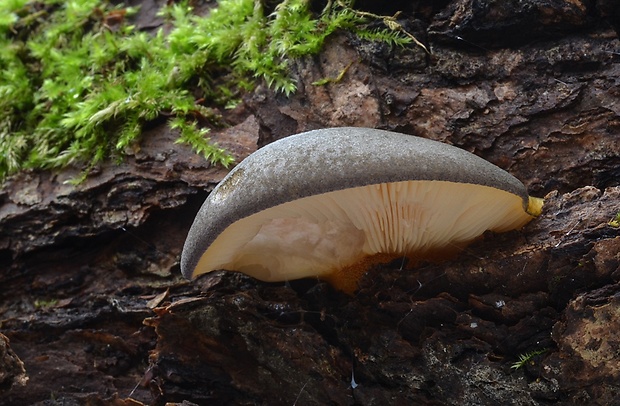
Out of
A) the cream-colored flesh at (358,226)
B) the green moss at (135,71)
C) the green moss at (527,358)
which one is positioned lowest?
the green moss at (527,358)

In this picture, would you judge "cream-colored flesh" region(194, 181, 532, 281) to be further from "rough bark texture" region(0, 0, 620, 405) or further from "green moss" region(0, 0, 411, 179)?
"green moss" region(0, 0, 411, 179)

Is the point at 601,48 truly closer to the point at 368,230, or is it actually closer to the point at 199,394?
the point at 368,230

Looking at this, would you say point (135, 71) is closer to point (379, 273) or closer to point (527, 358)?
point (379, 273)

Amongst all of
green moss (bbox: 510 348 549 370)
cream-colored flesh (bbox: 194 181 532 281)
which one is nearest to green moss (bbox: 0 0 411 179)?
cream-colored flesh (bbox: 194 181 532 281)

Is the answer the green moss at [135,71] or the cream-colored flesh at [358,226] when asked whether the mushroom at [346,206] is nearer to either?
the cream-colored flesh at [358,226]

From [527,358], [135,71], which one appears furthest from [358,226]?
[135,71]

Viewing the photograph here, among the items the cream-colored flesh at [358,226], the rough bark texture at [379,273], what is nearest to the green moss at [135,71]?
the rough bark texture at [379,273]
